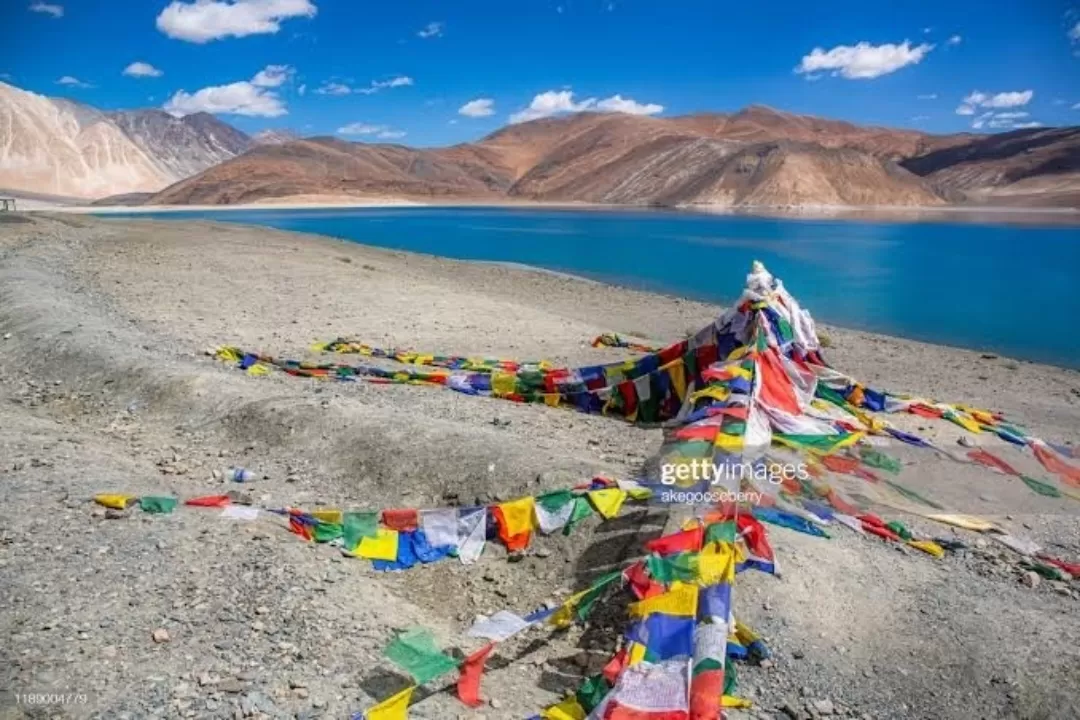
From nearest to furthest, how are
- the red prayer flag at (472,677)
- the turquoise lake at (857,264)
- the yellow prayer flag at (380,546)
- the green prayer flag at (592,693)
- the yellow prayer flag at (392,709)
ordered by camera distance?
the yellow prayer flag at (392,709) → the green prayer flag at (592,693) → the red prayer flag at (472,677) → the yellow prayer flag at (380,546) → the turquoise lake at (857,264)

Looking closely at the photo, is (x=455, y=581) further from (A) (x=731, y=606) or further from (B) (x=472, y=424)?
(B) (x=472, y=424)

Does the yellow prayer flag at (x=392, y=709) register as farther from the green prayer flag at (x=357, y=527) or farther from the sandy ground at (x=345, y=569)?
the green prayer flag at (x=357, y=527)

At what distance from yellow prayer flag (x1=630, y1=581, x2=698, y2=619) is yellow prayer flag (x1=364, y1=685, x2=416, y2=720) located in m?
1.25

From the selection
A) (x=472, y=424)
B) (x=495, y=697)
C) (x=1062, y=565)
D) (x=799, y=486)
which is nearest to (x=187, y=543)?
(x=495, y=697)

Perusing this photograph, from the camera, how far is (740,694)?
4.18m

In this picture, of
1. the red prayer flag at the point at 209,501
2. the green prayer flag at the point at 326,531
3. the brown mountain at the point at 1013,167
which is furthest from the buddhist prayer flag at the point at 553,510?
the brown mountain at the point at 1013,167

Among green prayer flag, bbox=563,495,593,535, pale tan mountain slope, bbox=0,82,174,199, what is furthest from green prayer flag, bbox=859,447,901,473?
pale tan mountain slope, bbox=0,82,174,199

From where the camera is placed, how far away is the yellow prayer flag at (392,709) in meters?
3.72

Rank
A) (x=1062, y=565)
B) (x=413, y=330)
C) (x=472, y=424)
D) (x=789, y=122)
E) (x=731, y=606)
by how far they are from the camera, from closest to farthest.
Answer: (x=731, y=606)
(x=1062, y=565)
(x=472, y=424)
(x=413, y=330)
(x=789, y=122)

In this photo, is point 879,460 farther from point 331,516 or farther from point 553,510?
point 331,516

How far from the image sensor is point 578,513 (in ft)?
18.1

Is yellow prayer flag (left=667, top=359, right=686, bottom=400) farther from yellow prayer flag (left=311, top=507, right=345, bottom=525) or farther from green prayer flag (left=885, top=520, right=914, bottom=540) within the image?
yellow prayer flag (left=311, top=507, right=345, bottom=525)

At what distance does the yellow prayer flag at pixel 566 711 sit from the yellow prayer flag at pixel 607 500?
169cm

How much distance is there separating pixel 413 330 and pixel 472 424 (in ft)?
20.6
